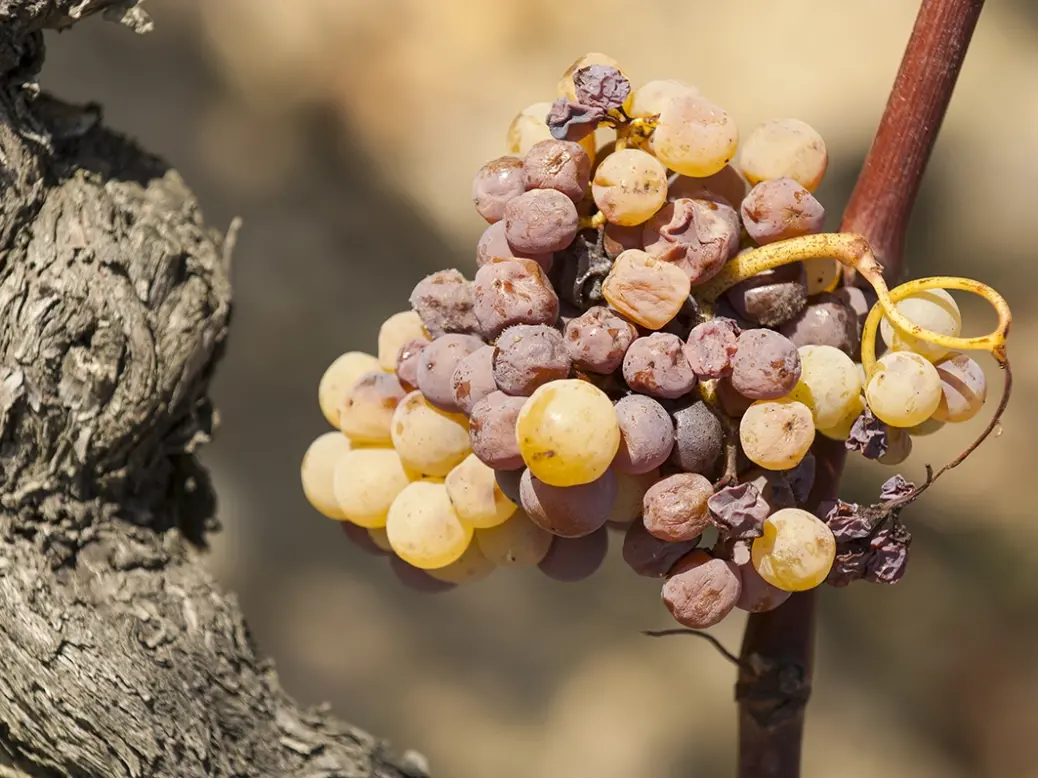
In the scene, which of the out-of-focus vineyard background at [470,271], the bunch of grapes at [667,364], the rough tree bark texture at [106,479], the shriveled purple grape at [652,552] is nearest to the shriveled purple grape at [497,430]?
the bunch of grapes at [667,364]

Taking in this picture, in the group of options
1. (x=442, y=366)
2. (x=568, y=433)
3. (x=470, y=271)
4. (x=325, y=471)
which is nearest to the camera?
(x=568, y=433)

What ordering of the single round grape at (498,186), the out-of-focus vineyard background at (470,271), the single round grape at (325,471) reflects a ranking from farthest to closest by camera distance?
the out-of-focus vineyard background at (470,271) → the single round grape at (325,471) → the single round grape at (498,186)

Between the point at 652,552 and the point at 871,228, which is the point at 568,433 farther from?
the point at 871,228

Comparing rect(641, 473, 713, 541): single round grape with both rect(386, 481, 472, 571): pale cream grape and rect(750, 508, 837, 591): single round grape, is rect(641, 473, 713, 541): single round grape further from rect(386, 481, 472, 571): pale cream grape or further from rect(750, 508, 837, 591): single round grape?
rect(386, 481, 472, 571): pale cream grape

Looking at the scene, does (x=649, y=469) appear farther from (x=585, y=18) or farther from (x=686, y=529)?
(x=585, y=18)

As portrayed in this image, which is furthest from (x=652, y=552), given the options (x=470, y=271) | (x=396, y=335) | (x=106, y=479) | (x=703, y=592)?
(x=470, y=271)

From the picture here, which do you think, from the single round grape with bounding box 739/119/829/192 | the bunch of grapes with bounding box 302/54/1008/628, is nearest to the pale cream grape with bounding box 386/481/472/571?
the bunch of grapes with bounding box 302/54/1008/628

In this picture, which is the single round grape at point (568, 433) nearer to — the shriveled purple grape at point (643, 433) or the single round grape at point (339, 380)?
the shriveled purple grape at point (643, 433)
